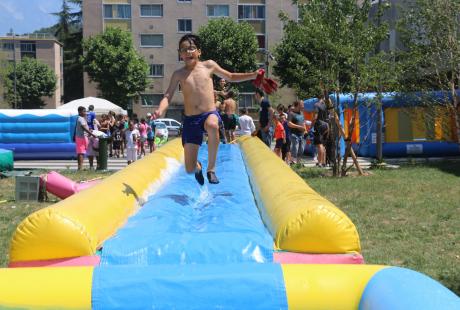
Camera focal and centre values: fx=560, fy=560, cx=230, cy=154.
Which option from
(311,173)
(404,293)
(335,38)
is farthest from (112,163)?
(404,293)

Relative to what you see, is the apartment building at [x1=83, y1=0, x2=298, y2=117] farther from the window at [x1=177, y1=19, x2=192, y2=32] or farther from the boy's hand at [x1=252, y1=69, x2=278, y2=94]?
the boy's hand at [x1=252, y1=69, x2=278, y2=94]

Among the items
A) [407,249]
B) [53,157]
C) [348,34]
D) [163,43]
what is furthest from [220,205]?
[163,43]

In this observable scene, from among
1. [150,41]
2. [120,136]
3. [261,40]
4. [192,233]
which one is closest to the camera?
[192,233]

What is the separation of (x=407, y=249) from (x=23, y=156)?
514 inches

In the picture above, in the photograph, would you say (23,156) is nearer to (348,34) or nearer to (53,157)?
(53,157)

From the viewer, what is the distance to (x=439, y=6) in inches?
491

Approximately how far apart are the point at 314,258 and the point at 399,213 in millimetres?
4329

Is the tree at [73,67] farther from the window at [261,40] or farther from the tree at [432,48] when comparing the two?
the tree at [432,48]

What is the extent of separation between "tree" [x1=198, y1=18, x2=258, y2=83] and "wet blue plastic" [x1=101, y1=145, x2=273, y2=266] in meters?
33.0

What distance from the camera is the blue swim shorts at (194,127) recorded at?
502 cm

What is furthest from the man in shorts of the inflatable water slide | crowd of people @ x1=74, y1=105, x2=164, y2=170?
the inflatable water slide

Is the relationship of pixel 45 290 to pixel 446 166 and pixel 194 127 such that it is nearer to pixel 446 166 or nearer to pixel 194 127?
pixel 194 127

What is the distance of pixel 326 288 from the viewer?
2.51 metres

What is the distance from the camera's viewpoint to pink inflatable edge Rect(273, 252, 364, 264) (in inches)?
119
